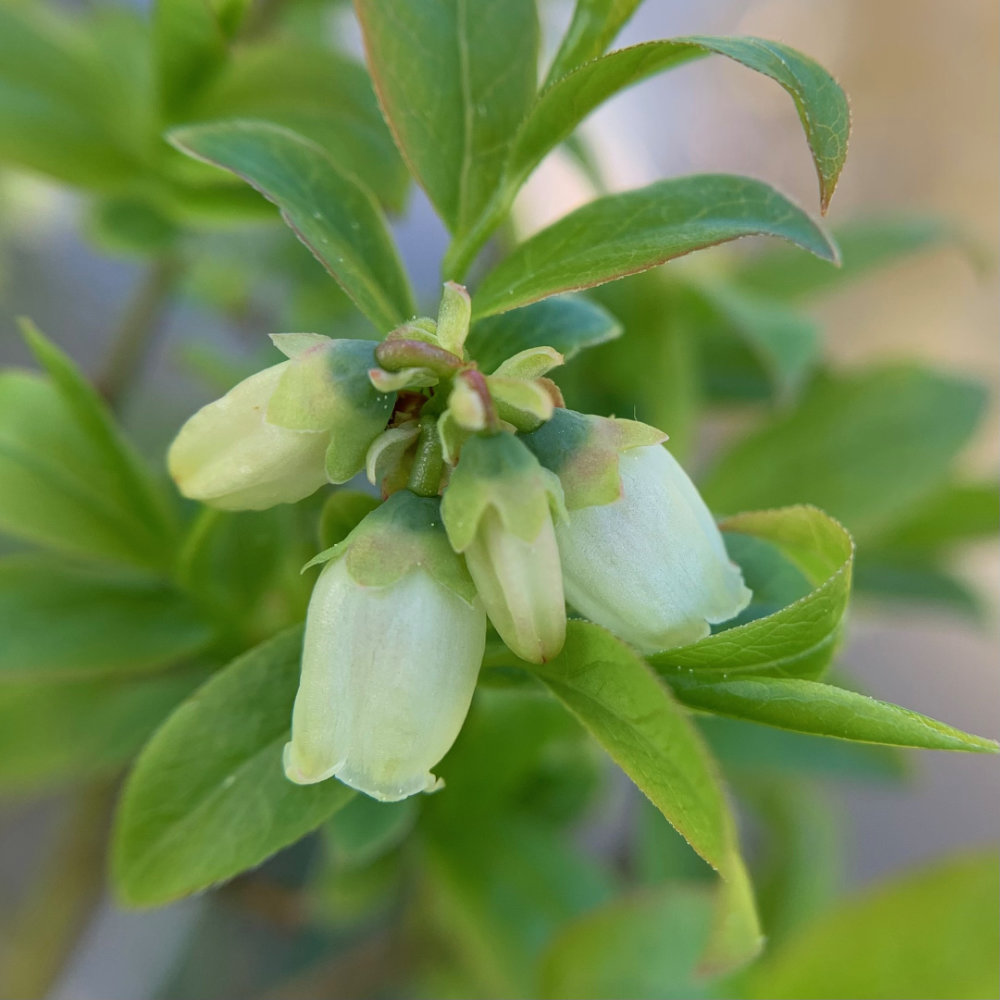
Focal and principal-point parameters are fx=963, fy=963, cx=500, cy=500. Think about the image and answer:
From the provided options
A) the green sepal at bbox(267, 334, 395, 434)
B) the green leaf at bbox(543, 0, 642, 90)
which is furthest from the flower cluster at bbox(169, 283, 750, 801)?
the green leaf at bbox(543, 0, 642, 90)

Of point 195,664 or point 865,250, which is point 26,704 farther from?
point 865,250

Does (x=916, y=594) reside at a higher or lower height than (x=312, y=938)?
higher

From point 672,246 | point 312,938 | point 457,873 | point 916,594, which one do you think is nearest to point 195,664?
point 457,873

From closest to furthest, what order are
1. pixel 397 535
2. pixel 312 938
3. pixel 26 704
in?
pixel 397 535, pixel 26 704, pixel 312 938

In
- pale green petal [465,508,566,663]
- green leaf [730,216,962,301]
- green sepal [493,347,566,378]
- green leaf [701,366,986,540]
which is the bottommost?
green leaf [701,366,986,540]

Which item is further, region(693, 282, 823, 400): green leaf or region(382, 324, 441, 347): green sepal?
region(693, 282, 823, 400): green leaf

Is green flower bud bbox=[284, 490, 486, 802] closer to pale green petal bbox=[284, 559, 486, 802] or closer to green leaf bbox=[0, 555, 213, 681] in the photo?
pale green petal bbox=[284, 559, 486, 802]

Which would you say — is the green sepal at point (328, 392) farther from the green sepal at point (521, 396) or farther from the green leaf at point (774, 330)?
the green leaf at point (774, 330)
